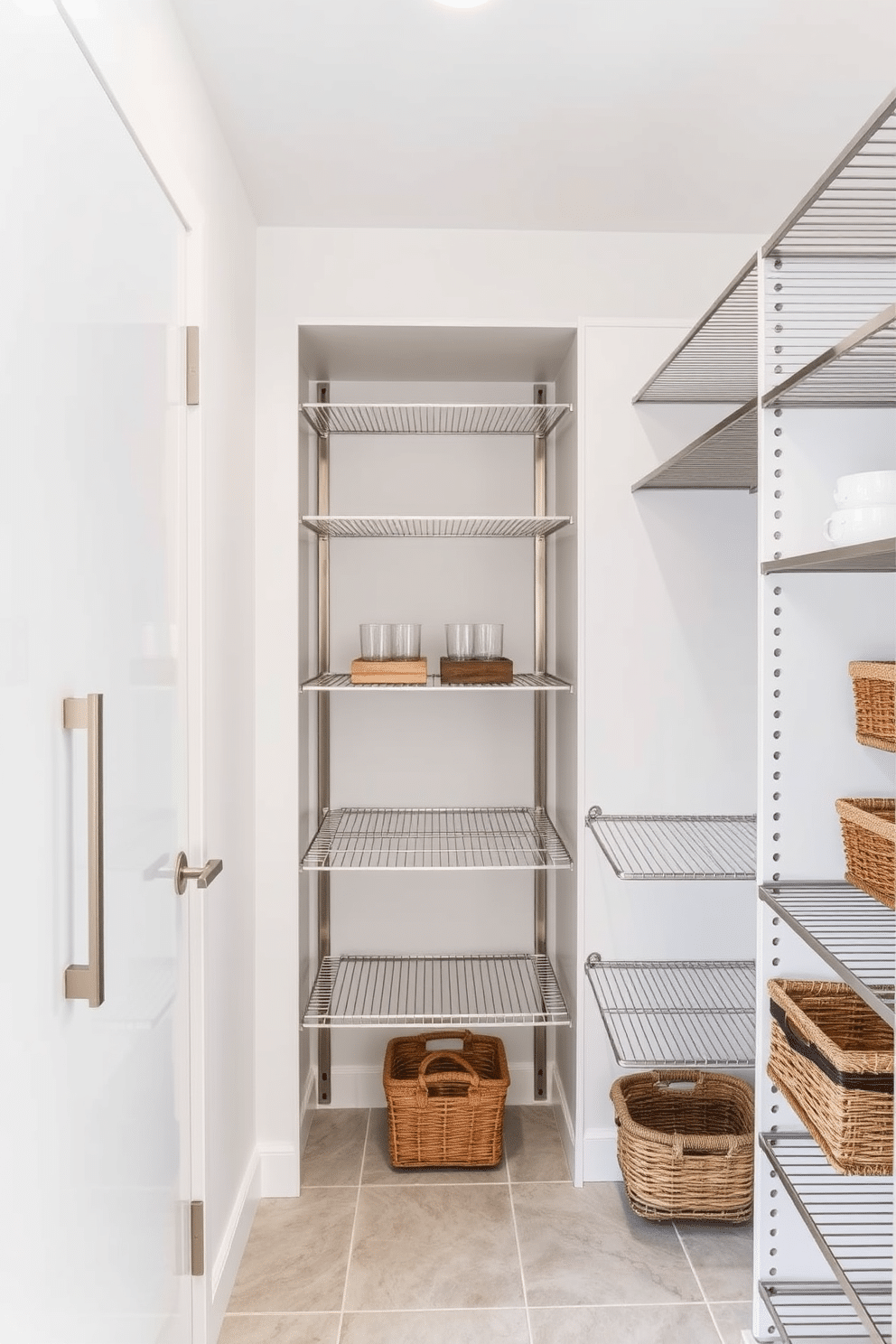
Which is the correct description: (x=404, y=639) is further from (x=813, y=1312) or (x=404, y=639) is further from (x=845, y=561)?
(x=813, y=1312)

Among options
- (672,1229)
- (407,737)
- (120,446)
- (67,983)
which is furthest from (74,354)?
(672,1229)

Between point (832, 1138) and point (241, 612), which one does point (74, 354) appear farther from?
point (832, 1138)

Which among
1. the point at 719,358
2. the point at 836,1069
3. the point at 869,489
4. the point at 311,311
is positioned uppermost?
the point at 311,311

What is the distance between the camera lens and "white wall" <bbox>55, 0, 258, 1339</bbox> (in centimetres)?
151

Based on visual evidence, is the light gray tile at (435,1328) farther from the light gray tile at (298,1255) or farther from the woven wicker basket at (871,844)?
the woven wicker basket at (871,844)

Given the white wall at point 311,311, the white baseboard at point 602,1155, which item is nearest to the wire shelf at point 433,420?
the white wall at point 311,311

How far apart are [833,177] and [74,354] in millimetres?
968

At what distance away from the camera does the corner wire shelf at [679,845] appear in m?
2.08

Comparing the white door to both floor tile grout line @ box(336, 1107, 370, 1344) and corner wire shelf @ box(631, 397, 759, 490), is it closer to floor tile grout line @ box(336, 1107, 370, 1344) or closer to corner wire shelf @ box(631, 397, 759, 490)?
floor tile grout line @ box(336, 1107, 370, 1344)

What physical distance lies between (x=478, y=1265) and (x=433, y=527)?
70.2 inches

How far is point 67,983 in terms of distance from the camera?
1065 millimetres

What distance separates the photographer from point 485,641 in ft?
8.27

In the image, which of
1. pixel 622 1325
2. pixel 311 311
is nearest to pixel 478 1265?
pixel 622 1325

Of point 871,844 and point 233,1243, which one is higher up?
point 871,844
